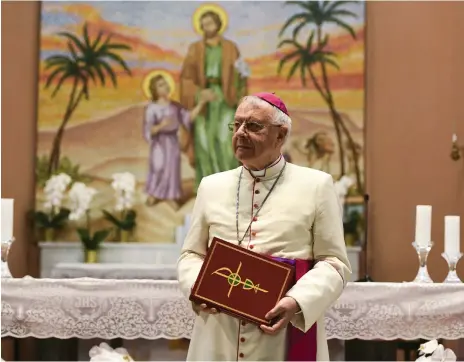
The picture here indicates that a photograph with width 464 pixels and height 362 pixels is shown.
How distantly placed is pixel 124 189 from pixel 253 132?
3.84m

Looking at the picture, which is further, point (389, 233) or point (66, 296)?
point (389, 233)

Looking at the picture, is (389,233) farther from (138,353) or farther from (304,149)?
(138,353)

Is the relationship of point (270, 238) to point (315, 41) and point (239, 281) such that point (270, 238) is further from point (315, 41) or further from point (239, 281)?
point (315, 41)

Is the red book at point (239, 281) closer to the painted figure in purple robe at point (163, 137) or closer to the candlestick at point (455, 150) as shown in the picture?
the painted figure in purple robe at point (163, 137)

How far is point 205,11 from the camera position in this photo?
659cm

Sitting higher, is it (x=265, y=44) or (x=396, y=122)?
(x=265, y=44)

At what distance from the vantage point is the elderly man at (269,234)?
2.71 metres

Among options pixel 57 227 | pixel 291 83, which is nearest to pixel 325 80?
pixel 291 83

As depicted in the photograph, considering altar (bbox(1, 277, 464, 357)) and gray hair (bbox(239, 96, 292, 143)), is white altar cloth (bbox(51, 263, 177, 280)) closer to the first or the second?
altar (bbox(1, 277, 464, 357))

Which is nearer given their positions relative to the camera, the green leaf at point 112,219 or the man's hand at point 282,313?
the man's hand at point 282,313

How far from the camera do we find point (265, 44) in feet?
21.4

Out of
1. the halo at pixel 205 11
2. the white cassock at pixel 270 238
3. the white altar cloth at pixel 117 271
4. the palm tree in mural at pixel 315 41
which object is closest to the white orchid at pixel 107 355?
the white cassock at pixel 270 238

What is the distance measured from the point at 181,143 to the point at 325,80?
4.12 ft

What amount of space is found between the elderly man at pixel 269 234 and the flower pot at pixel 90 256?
3552 mm
